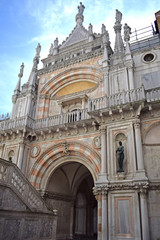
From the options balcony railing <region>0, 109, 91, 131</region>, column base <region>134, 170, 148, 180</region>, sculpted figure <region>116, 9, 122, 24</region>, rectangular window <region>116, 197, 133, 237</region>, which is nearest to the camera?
rectangular window <region>116, 197, 133, 237</region>

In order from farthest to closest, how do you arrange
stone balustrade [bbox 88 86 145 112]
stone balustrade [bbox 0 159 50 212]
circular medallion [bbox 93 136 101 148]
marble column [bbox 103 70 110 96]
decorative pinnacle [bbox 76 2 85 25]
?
decorative pinnacle [bbox 76 2 85 25], marble column [bbox 103 70 110 96], circular medallion [bbox 93 136 101 148], stone balustrade [bbox 88 86 145 112], stone balustrade [bbox 0 159 50 212]

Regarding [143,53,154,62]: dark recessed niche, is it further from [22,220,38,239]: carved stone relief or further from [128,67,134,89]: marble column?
[22,220,38,239]: carved stone relief

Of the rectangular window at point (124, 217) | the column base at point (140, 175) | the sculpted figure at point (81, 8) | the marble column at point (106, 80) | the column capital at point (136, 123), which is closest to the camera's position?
the rectangular window at point (124, 217)

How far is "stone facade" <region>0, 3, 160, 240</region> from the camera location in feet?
30.7

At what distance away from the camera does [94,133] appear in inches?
486

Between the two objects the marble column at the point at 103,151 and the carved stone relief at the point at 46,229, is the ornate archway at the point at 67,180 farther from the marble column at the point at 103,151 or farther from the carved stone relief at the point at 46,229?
the carved stone relief at the point at 46,229

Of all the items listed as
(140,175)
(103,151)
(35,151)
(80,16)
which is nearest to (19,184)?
(103,151)

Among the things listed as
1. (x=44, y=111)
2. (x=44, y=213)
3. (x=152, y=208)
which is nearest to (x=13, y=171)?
(x=44, y=213)

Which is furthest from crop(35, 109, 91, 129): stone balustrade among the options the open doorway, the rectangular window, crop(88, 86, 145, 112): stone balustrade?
the rectangular window

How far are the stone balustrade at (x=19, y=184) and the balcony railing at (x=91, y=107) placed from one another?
202 inches

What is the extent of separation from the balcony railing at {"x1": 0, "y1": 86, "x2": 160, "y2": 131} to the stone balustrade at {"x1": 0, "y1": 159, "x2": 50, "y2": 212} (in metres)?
5.12

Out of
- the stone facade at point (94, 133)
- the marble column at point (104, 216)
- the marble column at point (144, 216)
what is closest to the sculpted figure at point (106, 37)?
the stone facade at point (94, 133)

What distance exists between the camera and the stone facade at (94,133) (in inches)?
369

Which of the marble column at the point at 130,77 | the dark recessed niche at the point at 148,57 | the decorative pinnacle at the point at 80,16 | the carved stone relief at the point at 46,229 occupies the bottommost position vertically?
the carved stone relief at the point at 46,229
